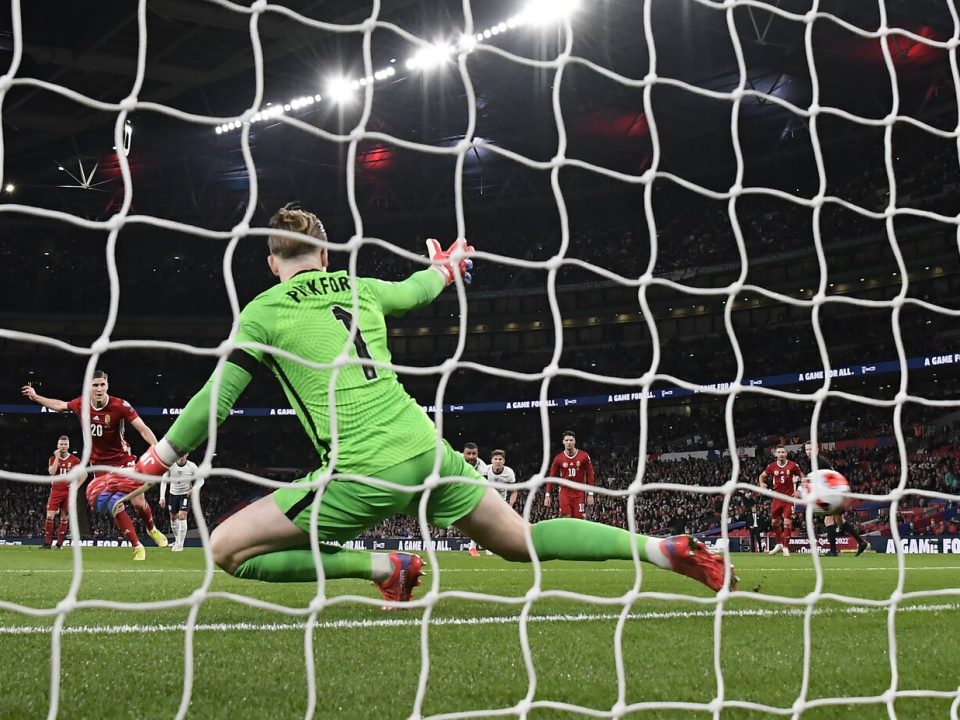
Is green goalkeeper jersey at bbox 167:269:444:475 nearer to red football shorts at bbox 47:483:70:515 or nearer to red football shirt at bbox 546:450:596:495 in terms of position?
red football shirt at bbox 546:450:596:495

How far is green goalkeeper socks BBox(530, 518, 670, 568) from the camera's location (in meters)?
3.67

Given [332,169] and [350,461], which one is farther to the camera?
[332,169]

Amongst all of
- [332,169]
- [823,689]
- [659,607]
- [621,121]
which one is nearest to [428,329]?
[332,169]

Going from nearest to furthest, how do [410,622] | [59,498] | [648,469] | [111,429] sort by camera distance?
[410,622]
[111,429]
[59,498]
[648,469]

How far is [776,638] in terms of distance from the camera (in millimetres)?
4328

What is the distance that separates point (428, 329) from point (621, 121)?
12301mm

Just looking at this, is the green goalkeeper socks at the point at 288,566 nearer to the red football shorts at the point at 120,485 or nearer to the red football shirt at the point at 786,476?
the red football shorts at the point at 120,485

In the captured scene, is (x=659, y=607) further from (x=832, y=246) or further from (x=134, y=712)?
(x=832, y=246)

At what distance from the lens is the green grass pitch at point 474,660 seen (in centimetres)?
286

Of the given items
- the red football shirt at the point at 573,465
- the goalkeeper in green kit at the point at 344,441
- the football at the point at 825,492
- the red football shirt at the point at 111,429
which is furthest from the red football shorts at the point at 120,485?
the red football shirt at the point at 573,465

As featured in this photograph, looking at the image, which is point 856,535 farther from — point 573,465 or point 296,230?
point 296,230

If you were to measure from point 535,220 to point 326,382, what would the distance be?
30.3 metres

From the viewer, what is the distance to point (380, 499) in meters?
3.35

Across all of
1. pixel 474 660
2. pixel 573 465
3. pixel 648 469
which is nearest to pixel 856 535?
pixel 573 465
